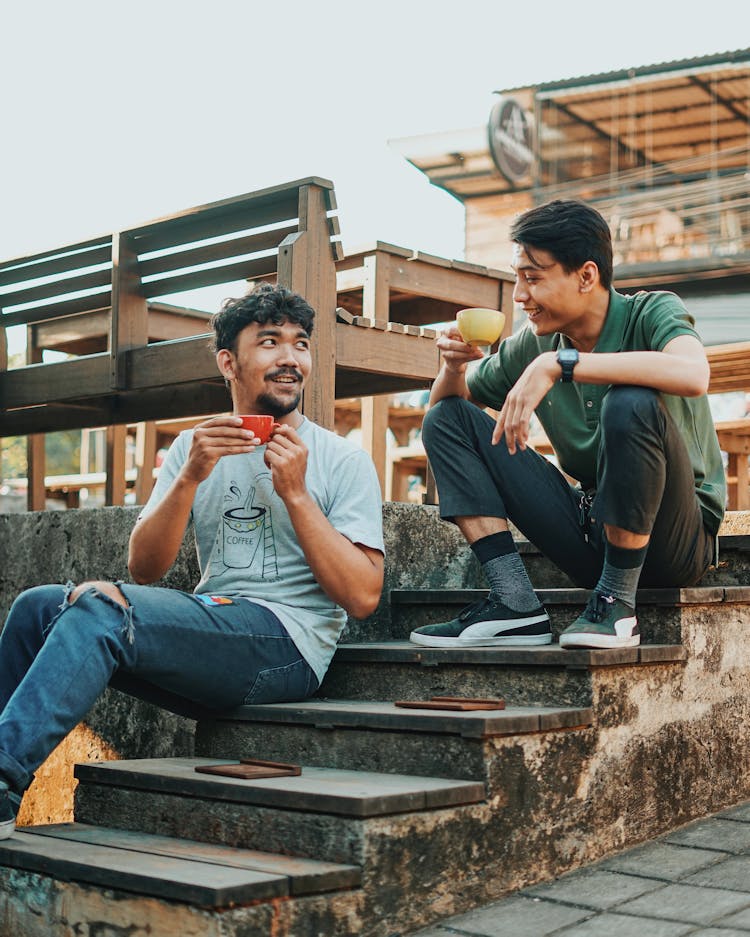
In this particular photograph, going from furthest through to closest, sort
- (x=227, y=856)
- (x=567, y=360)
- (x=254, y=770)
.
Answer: (x=567, y=360), (x=254, y=770), (x=227, y=856)

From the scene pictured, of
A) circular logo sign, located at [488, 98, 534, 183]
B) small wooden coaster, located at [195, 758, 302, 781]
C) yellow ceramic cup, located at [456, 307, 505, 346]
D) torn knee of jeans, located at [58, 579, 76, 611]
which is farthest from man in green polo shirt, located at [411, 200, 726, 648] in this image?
circular logo sign, located at [488, 98, 534, 183]

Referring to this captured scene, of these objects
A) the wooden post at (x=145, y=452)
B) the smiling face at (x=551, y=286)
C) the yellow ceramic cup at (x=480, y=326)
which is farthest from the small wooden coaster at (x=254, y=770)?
the wooden post at (x=145, y=452)

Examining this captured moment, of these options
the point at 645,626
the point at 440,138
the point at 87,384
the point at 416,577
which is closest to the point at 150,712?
the point at 416,577

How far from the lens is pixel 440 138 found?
47.7 ft

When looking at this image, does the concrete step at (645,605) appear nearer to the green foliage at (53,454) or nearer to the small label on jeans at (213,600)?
the small label on jeans at (213,600)

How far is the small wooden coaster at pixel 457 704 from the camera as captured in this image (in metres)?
2.44

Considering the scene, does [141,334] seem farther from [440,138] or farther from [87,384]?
[440,138]

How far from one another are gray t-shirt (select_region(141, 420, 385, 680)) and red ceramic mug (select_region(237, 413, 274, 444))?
0.22m

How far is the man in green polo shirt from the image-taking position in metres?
2.52

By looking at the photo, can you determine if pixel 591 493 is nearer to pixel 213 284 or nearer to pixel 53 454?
pixel 213 284

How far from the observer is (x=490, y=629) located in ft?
9.05

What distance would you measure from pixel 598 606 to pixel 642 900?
0.66m

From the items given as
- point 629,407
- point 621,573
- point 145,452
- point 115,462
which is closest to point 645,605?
point 621,573

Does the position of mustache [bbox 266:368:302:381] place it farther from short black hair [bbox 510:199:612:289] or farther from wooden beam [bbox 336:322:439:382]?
wooden beam [bbox 336:322:439:382]
